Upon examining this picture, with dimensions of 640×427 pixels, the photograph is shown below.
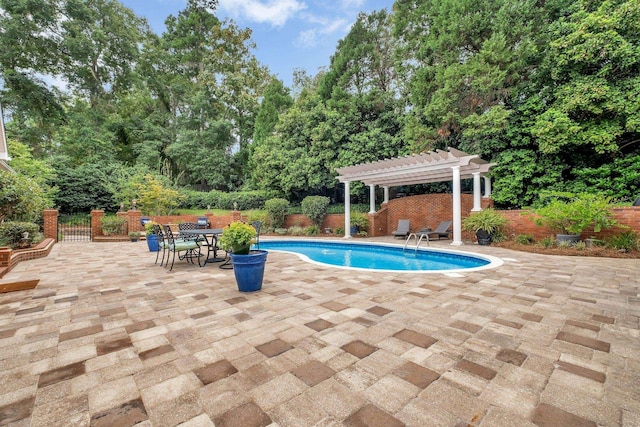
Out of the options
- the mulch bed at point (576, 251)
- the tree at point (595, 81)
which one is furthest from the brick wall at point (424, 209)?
the mulch bed at point (576, 251)

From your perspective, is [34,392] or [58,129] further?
[58,129]

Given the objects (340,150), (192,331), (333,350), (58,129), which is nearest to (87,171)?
(58,129)

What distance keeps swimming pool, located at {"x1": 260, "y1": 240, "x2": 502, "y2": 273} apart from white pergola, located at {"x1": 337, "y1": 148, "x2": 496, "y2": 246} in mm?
1640

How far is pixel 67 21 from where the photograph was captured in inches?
776

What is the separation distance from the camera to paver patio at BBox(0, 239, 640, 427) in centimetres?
168

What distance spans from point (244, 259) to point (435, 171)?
355 inches

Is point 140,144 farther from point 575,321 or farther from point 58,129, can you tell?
point 575,321

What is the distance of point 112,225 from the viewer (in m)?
12.5

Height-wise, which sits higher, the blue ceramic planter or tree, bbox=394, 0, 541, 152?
tree, bbox=394, 0, 541, 152

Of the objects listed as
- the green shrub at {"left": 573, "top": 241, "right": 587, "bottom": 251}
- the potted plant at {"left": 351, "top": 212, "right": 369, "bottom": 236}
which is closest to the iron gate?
the potted plant at {"left": 351, "top": 212, "right": 369, "bottom": 236}

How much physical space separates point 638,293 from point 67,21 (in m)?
30.3

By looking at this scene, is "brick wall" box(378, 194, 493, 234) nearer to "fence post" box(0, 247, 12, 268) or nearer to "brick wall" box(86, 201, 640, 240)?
"brick wall" box(86, 201, 640, 240)

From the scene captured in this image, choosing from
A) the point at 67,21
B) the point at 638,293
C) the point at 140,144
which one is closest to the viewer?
the point at 638,293

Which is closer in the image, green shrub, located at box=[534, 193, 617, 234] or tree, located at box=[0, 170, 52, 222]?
tree, located at box=[0, 170, 52, 222]
